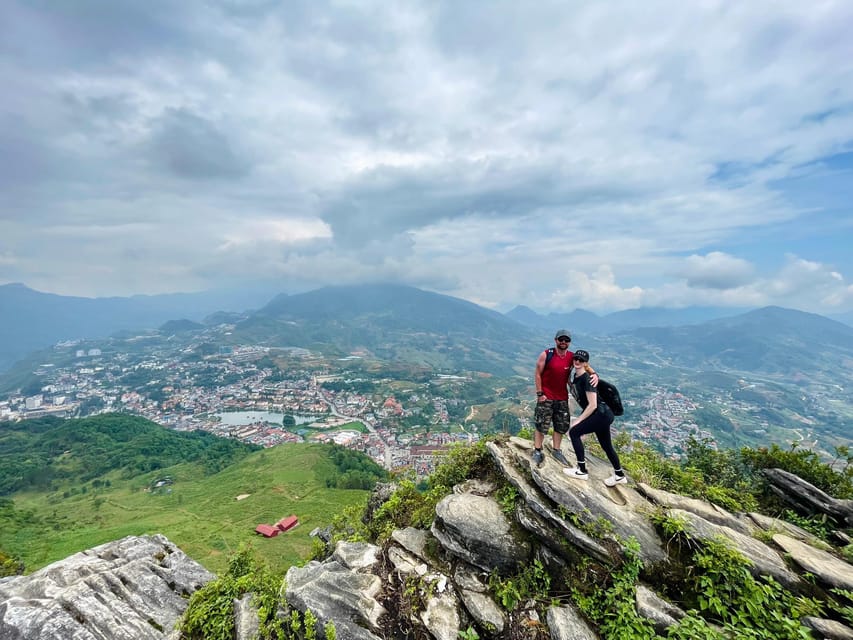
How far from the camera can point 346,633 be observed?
6812 millimetres

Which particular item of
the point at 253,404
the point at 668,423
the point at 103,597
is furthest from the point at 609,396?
the point at 253,404

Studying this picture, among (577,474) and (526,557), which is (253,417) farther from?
(577,474)

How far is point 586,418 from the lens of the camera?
8039mm

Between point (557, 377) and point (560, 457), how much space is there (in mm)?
2344

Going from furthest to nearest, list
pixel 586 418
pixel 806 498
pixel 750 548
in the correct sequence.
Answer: pixel 806 498 → pixel 586 418 → pixel 750 548

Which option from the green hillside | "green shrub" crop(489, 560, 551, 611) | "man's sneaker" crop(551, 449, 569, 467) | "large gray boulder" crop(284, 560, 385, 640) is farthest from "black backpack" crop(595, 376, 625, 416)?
the green hillside

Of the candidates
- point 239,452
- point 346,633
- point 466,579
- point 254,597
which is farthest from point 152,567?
point 239,452

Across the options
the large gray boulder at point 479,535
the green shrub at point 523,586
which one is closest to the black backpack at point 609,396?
the large gray boulder at point 479,535

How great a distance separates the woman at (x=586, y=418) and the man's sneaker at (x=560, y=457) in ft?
1.18

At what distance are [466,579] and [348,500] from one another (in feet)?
144

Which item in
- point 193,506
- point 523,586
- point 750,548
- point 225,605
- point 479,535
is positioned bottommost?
point 193,506

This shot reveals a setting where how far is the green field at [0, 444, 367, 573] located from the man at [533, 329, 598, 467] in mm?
24733

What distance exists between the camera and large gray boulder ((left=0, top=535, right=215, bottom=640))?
10.7m

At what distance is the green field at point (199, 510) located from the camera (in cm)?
3256
